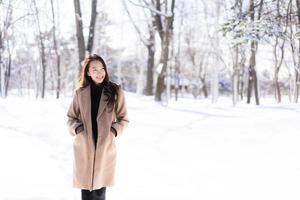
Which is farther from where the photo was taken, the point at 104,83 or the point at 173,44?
the point at 173,44

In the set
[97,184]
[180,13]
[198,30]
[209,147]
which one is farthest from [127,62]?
[97,184]

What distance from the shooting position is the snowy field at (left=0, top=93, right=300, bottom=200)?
6.14m

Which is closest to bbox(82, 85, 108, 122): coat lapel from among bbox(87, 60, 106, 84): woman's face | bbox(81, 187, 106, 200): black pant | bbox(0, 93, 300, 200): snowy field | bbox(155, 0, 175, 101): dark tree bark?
bbox(87, 60, 106, 84): woman's face

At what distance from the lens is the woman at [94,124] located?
426 cm

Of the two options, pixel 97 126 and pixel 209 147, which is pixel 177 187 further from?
pixel 209 147

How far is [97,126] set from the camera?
4270 mm

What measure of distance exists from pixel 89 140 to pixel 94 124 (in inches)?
5.9

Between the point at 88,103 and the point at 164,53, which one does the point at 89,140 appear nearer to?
the point at 88,103

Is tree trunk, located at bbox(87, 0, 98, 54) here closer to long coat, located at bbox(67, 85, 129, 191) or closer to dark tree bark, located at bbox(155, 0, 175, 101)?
dark tree bark, located at bbox(155, 0, 175, 101)

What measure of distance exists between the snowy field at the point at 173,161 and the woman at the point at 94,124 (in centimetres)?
152

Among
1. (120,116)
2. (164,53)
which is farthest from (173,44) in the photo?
(120,116)

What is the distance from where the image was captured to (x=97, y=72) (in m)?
4.32

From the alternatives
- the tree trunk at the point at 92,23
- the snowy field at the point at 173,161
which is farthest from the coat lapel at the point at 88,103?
the tree trunk at the point at 92,23

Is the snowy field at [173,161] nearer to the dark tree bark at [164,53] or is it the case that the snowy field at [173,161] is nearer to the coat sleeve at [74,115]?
the coat sleeve at [74,115]
